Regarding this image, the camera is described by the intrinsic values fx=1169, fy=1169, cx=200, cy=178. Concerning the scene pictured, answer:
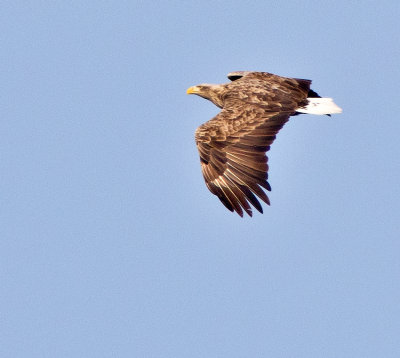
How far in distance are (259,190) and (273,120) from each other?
1.99 m

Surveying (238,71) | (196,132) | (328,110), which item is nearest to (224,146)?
(196,132)

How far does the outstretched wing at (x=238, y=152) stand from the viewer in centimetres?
1867

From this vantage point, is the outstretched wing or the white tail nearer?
the outstretched wing

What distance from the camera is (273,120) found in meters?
20.1

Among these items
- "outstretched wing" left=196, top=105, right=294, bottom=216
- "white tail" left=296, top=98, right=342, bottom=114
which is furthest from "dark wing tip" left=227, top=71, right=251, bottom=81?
"outstretched wing" left=196, top=105, right=294, bottom=216

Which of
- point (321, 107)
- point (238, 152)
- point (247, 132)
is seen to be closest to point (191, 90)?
point (321, 107)

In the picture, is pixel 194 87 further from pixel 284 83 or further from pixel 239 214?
pixel 239 214

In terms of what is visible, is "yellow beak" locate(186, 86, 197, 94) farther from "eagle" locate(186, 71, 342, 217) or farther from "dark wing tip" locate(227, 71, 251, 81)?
"eagle" locate(186, 71, 342, 217)

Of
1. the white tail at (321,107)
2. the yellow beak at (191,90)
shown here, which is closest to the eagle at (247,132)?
the white tail at (321,107)

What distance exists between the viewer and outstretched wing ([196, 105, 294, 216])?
18.7 meters

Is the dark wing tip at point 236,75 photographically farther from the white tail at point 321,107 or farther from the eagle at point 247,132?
the white tail at point 321,107

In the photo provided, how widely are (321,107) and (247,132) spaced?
7.92 ft

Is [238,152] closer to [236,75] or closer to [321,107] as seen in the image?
[321,107]

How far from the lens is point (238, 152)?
1936 centimetres
